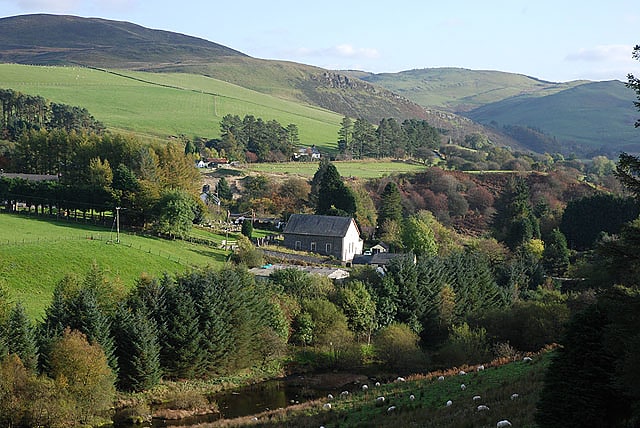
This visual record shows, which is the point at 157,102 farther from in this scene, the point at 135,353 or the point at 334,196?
the point at 135,353

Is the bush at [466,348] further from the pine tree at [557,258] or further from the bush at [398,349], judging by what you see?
the pine tree at [557,258]

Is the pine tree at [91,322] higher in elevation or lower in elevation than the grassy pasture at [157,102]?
lower

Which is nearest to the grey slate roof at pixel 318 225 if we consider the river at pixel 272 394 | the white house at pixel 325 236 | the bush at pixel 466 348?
the white house at pixel 325 236

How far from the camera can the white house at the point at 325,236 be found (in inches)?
2527

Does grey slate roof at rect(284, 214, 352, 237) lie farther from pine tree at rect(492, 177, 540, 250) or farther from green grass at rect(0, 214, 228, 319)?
pine tree at rect(492, 177, 540, 250)

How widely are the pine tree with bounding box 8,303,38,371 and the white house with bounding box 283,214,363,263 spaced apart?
1406 inches

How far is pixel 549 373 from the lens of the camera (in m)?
18.0

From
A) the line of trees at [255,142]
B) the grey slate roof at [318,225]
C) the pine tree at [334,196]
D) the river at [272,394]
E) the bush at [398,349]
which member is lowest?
the river at [272,394]

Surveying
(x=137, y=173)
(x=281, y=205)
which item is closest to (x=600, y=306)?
(x=137, y=173)

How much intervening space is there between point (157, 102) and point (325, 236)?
3888 inches

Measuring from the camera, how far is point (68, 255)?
46.5 meters

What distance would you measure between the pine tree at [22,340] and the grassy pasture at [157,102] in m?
90.3

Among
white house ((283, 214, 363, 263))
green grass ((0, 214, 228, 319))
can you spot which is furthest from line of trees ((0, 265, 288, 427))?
white house ((283, 214, 363, 263))

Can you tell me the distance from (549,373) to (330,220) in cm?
4812
